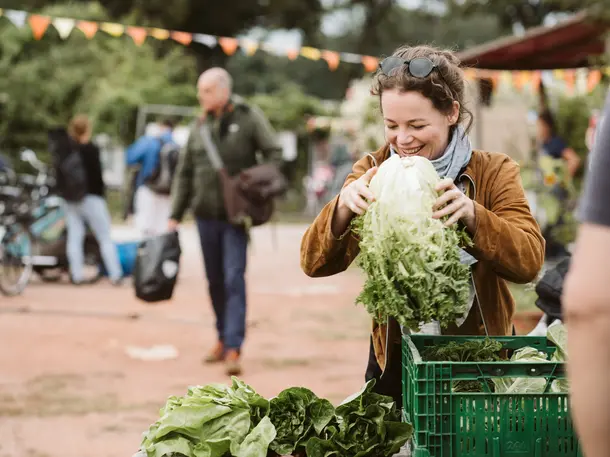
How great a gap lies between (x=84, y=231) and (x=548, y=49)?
728 centimetres

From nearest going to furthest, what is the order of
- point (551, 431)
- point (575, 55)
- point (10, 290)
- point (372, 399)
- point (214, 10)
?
1. point (551, 431)
2. point (372, 399)
3. point (10, 290)
4. point (575, 55)
5. point (214, 10)

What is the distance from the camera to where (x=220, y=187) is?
7797 millimetres

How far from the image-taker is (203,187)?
7836 mm

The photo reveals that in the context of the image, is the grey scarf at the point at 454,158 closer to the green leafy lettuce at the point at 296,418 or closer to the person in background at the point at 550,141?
the green leafy lettuce at the point at 296,418

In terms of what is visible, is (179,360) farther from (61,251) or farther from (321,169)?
(321,169)

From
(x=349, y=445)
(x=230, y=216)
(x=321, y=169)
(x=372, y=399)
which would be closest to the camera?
(x=349, y=445)

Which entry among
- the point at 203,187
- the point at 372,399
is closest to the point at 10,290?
the point at 203,187

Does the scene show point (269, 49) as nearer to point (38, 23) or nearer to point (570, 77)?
point (38, 23)

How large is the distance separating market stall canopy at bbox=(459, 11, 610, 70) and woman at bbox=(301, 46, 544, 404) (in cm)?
888

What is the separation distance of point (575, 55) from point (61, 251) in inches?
318

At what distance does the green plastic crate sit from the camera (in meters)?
2.42

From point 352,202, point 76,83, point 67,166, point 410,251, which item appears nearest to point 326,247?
point 352,202

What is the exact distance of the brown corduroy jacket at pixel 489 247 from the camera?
2.73m

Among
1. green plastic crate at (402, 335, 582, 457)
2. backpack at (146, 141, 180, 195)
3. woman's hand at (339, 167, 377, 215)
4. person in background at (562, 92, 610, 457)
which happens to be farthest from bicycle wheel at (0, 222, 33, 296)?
person in background at (562, 92, 610, 457)
